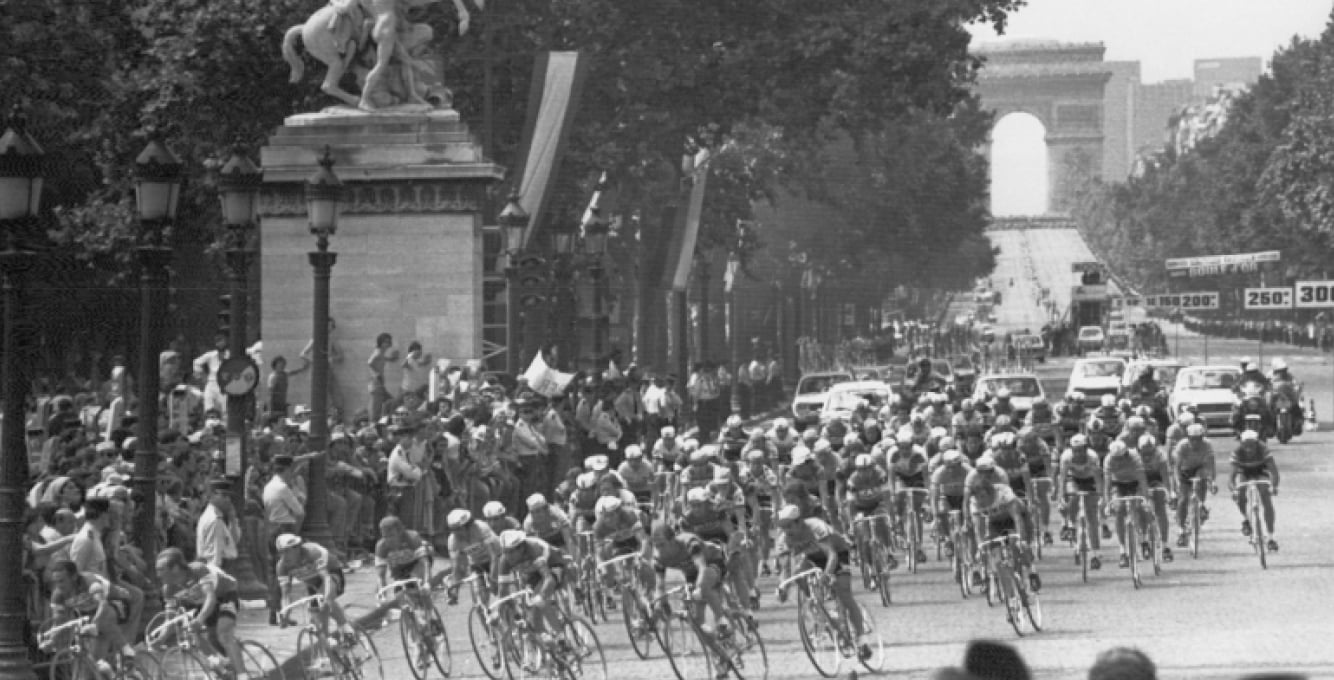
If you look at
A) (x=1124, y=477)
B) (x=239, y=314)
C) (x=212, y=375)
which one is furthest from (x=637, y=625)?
(x=212, y=375)

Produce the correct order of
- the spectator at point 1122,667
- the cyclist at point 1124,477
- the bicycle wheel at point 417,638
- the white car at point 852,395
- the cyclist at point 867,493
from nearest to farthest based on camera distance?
the spectator at point 1122,667 < the bicycle wheel at point 417,638 < the cyclist at point 867,493 < the cyclist at point 1124,477 < the white car at point 852,395

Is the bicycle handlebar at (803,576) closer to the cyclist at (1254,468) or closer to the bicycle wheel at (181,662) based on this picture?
the bicycle wheel at (181,662)

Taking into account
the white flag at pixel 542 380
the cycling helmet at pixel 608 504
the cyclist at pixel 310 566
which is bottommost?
the cyclist at pixel 310 566

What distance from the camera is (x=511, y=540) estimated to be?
26.0 m

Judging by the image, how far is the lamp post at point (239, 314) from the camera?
91.7 feet

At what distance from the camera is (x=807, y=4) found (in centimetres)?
6044

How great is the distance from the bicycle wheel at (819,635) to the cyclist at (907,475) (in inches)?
393

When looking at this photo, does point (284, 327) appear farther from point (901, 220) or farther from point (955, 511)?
point (901, 220)

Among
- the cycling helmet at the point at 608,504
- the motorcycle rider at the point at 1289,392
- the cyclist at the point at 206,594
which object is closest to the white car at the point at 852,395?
the motorcycle rider at the point at 1289,392

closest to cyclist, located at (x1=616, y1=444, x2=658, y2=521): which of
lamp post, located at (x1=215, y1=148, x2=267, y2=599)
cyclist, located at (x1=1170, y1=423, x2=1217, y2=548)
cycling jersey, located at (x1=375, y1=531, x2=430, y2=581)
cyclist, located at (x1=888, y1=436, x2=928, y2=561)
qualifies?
cyclist, located at (x1=888, y1=436, x2=928, y2=561)

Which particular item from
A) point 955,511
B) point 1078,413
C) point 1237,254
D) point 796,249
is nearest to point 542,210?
point 1078,413

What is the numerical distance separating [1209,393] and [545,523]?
1506 inches

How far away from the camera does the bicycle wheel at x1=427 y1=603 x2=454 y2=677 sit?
82.5 feet

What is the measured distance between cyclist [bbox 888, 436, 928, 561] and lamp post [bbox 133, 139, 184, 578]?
12.7 m
